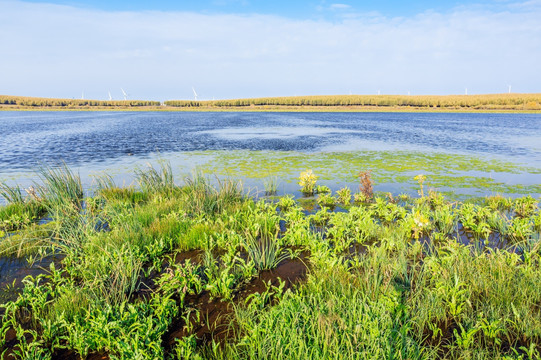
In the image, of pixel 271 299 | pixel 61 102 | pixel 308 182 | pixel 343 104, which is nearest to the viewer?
pixel 271 299

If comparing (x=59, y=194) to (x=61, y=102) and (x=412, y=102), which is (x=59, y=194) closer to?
(x=412, y=102)

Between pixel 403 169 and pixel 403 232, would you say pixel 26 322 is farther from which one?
pixel 403 169

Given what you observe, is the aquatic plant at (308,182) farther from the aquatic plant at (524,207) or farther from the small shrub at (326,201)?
the aquatic plant at (524,207)

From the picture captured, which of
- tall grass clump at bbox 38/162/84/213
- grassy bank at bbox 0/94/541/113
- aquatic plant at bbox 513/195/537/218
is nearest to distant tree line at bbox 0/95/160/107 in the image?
grassy bank at bbox 0/94/541/113

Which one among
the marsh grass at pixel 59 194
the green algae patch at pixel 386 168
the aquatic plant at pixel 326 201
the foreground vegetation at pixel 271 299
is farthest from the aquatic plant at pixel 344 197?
the marsh grass at pixel 59 194

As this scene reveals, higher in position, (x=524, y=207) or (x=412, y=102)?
(x=412, y=102)

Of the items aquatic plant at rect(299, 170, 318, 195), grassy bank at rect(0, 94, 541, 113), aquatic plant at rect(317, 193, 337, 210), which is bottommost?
aquatic plant at rect(317, 193, 337, 210)

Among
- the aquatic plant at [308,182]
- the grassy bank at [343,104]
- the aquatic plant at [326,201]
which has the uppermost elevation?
the grassy bank at [343,104]

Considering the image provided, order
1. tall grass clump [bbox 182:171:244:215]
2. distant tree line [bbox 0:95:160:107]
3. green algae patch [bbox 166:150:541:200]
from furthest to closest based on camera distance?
1. distant tree line [bbox 0:95:160:107]
2. green algae patch [bbox 166:150:541:200]
3. tall grass clump [bbox 182:171:244:215]

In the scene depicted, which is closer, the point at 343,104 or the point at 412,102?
the point at 412,102

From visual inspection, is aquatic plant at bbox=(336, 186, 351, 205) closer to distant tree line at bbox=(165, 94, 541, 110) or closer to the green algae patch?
the green algae patch

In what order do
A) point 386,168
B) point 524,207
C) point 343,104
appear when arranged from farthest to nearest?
point 343,104
point 386,168
point 524,207

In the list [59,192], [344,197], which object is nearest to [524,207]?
[344,197]

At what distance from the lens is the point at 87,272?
13.4 feet
